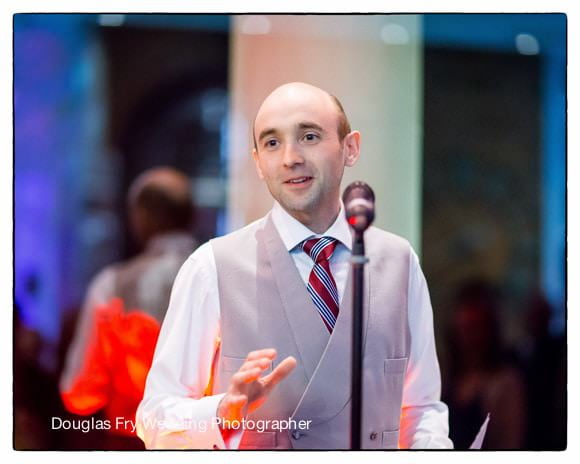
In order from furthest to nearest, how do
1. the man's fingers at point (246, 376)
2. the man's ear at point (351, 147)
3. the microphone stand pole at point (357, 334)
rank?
the man's ear at point (351, 147), the man's fingers at point (246, 376), the microphone stand pole at point (357, 334)

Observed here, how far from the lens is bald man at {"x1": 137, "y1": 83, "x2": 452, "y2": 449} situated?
Answer: 3383 millimetres

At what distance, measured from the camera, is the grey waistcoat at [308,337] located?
11.1 feet

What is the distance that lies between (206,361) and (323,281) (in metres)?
0.49

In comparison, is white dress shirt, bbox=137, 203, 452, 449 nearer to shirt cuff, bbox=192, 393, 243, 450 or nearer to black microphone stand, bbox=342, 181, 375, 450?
shirt cuff, bbox=192, 393, 243, 450

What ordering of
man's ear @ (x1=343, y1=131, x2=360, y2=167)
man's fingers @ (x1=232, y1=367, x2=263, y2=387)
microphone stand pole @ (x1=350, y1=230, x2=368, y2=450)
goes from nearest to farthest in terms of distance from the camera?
1. microphone stand pole @ (x1=350, y1=230, x2=368, y2=450)
2. man's fingers @ (x1=232, y1=367, x2=263, y2=387)
3. man's ear @ (x1=343, y1=131, x2=360, y2=167)

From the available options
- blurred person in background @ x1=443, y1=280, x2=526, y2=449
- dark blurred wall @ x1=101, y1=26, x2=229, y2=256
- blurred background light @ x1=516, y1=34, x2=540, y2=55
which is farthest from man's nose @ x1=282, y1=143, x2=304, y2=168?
blurred background light @ x1=516, y1=34, x2=540, y2=55

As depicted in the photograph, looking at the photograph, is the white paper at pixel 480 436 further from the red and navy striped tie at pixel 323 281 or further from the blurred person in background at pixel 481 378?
the red and navy striped tie at pixel 323 281

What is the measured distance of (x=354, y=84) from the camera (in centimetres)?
347

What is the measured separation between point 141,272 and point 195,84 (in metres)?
0.69

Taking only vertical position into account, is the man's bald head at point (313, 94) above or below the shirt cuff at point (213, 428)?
above

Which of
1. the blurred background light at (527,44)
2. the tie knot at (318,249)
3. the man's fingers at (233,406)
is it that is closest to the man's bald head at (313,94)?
the tie knot at (318,249)

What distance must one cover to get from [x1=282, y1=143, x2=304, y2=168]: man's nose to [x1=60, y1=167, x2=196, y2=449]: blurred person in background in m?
0.36

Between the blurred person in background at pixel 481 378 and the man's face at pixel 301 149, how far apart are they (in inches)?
24.2
